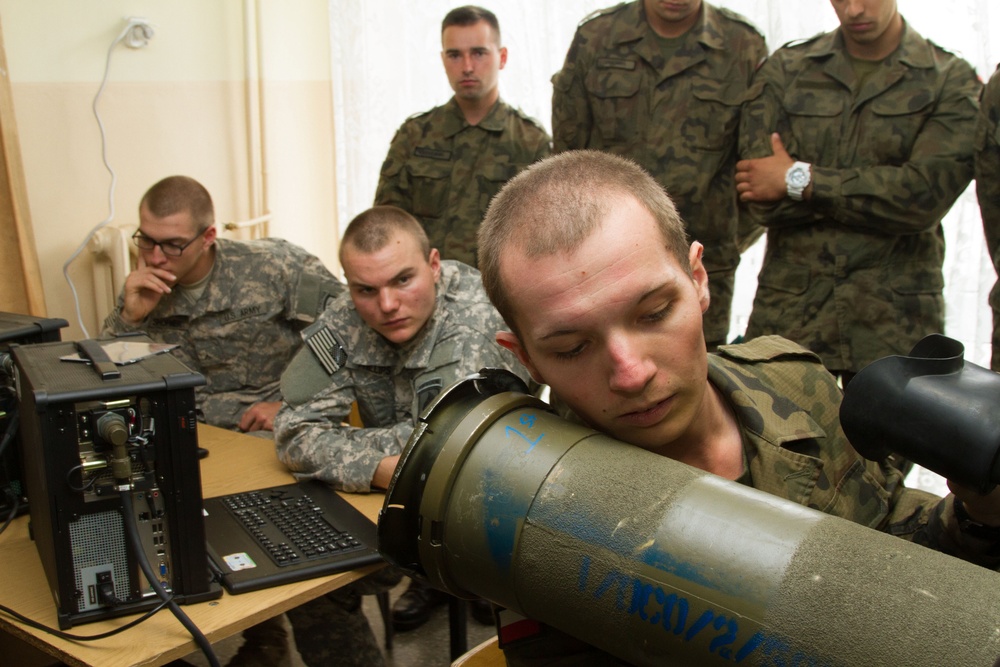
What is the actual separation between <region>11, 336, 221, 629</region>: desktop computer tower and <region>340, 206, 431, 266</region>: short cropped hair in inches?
29.2

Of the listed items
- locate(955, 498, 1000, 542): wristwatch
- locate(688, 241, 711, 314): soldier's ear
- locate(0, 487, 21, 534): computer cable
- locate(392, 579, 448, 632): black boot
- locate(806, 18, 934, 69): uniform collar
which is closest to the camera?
locate(955, 498, 1000, 542): wristwatch

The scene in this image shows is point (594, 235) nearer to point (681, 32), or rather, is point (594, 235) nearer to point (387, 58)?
point (681, 32)

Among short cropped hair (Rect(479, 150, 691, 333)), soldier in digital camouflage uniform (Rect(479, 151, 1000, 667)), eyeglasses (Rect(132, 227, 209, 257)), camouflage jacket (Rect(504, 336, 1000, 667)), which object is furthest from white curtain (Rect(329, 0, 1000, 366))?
short cropped hair (Rect(479, 150, 691, 333))

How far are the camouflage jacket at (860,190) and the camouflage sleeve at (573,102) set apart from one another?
557 mm

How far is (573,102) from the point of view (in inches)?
118

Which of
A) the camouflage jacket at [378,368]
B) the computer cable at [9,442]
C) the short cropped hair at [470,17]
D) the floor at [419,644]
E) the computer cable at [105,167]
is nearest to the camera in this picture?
the computer cable at [9,442]

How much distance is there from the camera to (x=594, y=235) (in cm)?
102

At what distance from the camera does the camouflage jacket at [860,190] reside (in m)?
2.40

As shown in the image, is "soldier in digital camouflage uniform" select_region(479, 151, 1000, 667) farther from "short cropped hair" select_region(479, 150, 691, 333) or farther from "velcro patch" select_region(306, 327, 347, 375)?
"velcro patch" select_region(306, 327, 347, 375)

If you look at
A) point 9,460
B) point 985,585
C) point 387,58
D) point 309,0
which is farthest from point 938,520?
point 309,0

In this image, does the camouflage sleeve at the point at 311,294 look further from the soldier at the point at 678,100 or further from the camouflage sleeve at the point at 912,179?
the camouflage sleeve at the point at 912,179

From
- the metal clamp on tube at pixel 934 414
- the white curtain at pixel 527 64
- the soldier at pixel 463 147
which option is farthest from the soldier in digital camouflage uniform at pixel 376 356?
the white curtain at pixel 527 64

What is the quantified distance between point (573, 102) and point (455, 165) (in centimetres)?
61

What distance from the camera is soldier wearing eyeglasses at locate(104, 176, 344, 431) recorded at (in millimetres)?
2848
